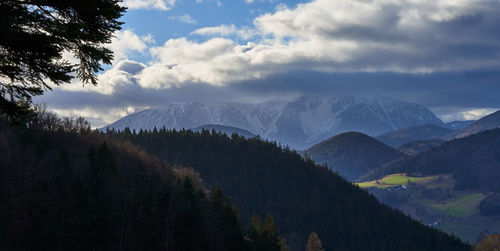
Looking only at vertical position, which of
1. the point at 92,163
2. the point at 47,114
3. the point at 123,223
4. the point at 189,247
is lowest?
the point at 189,247

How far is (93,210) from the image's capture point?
8800cm

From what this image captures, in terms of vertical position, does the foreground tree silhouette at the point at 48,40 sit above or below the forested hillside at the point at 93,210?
above

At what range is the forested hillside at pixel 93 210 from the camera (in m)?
82.0

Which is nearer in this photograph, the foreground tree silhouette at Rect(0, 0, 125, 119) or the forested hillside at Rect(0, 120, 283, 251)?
the foreground tree silhouette at Rect(0, 0, 125, 119)

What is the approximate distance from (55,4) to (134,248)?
297ft

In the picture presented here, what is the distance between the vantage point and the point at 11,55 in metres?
14.0

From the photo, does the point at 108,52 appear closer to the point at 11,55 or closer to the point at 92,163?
the point at 11,55

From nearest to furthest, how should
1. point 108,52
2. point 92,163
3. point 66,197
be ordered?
point 108,52 → point 66,197 → point 92,163

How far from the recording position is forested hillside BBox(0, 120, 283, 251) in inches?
3228

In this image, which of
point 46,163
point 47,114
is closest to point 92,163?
point 46,163

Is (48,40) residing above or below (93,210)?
above

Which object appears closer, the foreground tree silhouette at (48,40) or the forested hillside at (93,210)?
the foreground tree silhouette at (48,40)

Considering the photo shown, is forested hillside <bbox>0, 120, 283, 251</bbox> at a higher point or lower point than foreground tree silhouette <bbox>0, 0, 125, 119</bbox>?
lower

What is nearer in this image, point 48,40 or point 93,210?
point 48,40
